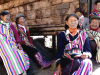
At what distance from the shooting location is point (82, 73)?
5.50ft

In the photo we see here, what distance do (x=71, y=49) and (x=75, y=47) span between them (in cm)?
9

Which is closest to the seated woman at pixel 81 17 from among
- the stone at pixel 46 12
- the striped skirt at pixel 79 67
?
the striped skirt at pixel 79 67

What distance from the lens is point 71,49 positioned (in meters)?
1.95

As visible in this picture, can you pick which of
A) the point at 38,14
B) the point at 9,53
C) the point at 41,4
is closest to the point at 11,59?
the point at 9,53

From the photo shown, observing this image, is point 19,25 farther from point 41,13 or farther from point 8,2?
point 8,2

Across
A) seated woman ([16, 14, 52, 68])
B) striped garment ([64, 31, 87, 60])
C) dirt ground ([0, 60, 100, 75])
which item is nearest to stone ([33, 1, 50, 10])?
seated woman ([16, 14, 52, 68])

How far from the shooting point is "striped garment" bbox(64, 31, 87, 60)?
191 centimetres

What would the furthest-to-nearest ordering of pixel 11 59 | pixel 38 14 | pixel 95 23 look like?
pixel 38 14 < pixel 95 23 < pixel 11 59

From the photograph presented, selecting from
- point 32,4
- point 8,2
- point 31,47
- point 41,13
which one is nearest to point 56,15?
point 41,13

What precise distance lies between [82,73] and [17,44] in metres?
1.95

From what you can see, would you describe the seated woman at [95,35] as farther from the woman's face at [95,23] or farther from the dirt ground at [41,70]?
the dirt ground at [41,70]

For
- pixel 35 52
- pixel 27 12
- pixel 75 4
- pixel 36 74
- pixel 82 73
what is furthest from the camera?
pixel 27 12

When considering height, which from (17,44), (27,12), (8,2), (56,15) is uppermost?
(8,2)

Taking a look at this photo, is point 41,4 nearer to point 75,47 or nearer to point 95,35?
point 95,35
